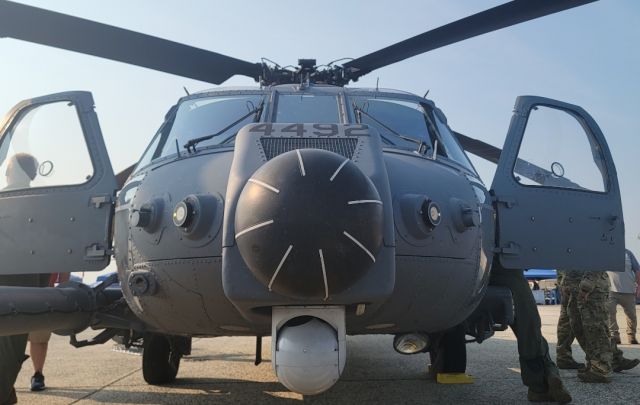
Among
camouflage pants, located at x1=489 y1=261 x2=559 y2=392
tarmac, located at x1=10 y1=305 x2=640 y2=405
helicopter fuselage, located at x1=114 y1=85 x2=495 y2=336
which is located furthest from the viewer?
tarmac, located at x1=10 y1=305 x2=640 y2=405

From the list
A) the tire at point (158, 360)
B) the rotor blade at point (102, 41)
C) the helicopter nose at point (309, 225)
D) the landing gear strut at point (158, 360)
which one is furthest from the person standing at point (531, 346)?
the rotor blade at point (102, 41)

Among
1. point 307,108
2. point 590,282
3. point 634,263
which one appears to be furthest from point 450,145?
point 634,263

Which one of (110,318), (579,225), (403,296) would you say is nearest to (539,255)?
(579,225)

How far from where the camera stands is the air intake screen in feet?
9.15

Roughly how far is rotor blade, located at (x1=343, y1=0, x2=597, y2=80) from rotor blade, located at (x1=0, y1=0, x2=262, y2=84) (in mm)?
1910

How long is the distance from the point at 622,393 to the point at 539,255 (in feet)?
6.97

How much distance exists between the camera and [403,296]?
288cm

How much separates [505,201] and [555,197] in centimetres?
41

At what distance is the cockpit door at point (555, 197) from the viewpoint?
3.98 metres

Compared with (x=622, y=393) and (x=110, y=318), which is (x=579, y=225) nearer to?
(x=622, y=393)

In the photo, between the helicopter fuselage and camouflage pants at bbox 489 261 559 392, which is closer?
the helicopter fuselage

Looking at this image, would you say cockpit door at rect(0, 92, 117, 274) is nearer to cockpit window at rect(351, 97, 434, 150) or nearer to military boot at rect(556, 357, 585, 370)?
cockpit window at rect(351, 97, 434, 150)

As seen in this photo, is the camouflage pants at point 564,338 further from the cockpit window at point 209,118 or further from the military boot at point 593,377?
the cockpit window at point 209,118

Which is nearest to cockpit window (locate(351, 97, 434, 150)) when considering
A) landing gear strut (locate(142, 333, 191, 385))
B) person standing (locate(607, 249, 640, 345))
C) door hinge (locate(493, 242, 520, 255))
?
door hinge (locate(493, 242, 520, 255))
